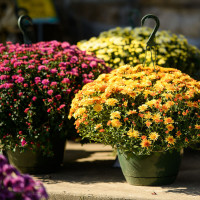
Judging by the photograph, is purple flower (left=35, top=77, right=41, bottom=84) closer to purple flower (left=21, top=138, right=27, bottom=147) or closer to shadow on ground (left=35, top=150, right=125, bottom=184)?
purple flower (left=21, top=138, right=27, bottom=147)

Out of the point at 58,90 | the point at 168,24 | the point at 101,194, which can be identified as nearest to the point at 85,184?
the point at 101,194

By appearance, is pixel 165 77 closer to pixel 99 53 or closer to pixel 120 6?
pixel 99 53

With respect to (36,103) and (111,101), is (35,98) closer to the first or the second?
(36,103)

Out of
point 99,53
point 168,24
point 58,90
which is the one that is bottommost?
point 58,90

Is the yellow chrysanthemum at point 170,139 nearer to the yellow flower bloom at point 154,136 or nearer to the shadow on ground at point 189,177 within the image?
the yellow flower bloom at point 154,136

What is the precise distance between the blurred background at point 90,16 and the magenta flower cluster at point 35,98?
4.15m

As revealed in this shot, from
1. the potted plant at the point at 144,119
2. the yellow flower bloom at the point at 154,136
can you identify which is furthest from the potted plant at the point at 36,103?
the yellow flower bloom at the point at 154,136

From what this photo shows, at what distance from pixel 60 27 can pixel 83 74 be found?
5446mm

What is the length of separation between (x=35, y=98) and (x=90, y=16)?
5.59 metres

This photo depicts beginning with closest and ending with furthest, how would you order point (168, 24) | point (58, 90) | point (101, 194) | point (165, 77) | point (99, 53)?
1. point (101, 194)
2. point (165, 77)
3. point (58, 90)
4. point (99, 53)
5. point (168, 24)

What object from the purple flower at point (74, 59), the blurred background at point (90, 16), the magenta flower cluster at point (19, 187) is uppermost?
the blurred background at point (90, 16)

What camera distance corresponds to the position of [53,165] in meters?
4.06

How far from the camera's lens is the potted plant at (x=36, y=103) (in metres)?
3.70

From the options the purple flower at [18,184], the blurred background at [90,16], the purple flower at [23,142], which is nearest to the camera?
the purple flower at [18,184]
